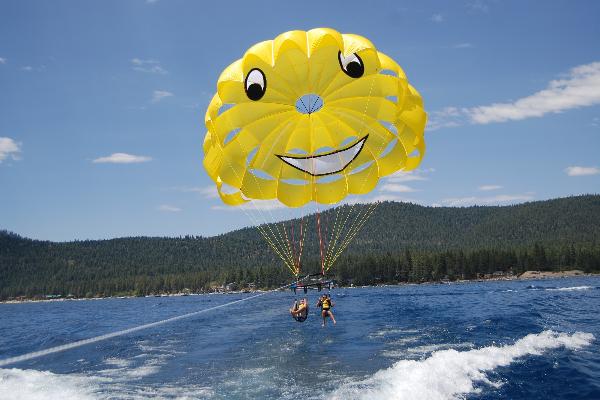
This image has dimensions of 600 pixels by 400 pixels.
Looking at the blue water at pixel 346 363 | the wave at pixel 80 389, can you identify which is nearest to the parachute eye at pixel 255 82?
the blue water at pixel 346 363

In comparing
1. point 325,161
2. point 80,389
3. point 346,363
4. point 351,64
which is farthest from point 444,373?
point 80,389

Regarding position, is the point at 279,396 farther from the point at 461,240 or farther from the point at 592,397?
the point at 461,240

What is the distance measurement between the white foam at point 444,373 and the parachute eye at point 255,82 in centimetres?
900

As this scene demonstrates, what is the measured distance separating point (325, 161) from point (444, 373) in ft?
25.9

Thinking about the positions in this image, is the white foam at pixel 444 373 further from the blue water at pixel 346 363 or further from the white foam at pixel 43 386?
the white foam at pixel 43 386

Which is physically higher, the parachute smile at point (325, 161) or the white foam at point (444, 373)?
the parachute smile at point (325, 161)

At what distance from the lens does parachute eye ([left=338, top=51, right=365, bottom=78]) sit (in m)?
14.4

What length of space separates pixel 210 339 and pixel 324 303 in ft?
39.1

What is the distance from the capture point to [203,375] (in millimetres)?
17156

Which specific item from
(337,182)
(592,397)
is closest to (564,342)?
(592,397)

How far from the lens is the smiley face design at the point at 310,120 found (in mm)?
14445

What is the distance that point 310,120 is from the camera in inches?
675

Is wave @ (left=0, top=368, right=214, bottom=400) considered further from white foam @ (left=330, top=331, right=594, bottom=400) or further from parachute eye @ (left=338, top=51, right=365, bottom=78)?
parachute eye @ (left=338, top=51, right=365, bottom=78)

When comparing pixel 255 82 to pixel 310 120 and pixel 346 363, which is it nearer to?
pixel 310 120
